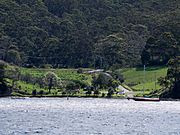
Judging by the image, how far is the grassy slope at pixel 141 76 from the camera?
511 feet

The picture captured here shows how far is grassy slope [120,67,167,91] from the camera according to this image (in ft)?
511

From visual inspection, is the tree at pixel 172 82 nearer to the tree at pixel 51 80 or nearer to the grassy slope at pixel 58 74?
the grassy slope at pixel 58 74

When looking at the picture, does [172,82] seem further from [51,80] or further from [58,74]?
[58,74]

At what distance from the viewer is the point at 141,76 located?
16475 centimetres

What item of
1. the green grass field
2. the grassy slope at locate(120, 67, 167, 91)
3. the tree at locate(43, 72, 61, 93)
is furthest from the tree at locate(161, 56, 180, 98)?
the tree at locate(43, 72, 61, 93)

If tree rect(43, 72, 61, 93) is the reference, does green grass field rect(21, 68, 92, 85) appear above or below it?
above

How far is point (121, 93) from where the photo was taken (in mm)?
146375

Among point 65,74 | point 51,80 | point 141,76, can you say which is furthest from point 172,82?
point 65,74

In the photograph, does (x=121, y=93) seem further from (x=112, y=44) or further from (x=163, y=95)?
(x=112, y=44)

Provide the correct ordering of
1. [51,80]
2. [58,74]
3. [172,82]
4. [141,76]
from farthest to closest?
[58,74], [141,76], [51,80], [172,82]

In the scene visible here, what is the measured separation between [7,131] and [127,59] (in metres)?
126

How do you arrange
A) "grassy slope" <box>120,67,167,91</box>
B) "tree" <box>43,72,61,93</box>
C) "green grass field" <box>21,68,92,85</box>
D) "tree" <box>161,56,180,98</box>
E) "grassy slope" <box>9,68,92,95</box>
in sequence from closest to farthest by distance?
"tree" <box>161,56,180,98</box> < "tree" <box>43,72,61,93</box> < "grassy slope" <box>9,68,92,95</box> < "grassy slope" <box>120,67,167,91</box> < "green grass field" <box>21,68,92,85</box>

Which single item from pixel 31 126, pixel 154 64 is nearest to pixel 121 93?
pixel 154 64

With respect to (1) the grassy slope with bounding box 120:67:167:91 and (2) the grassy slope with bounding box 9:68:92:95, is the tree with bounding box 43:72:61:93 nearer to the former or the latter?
(2) the grassy slope with bounding box 9:68:92:95
